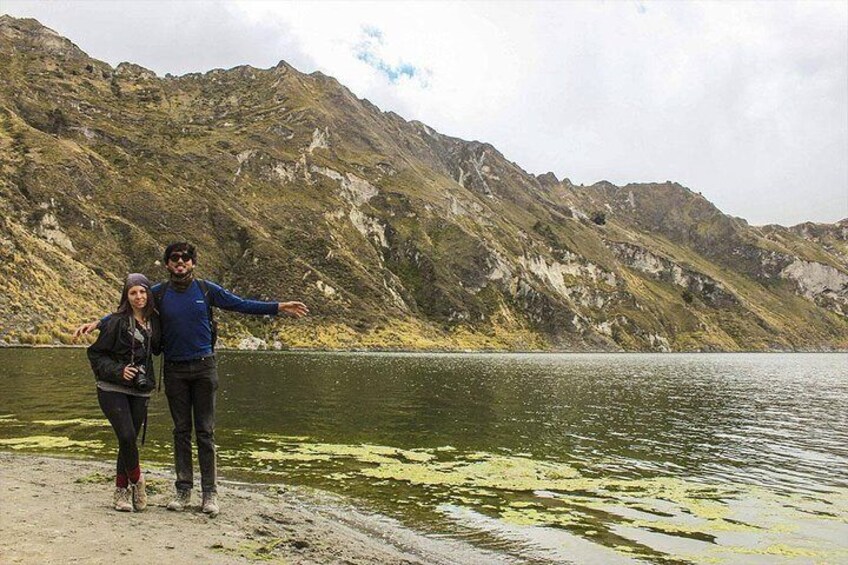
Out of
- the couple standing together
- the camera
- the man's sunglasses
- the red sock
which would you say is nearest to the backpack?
the couple standing together

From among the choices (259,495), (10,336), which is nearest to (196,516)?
(259,495)

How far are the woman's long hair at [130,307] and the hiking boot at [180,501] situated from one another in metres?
3.85

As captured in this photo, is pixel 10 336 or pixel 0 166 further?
pixel 0 166

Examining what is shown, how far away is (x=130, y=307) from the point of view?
12.2 metres

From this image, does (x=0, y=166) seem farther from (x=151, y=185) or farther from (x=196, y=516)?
(x=196, y=516)

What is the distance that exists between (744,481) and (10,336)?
Answer: 111 m

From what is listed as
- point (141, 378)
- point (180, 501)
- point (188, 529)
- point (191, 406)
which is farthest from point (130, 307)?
point (188, 529)

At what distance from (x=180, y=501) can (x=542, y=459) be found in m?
16.8

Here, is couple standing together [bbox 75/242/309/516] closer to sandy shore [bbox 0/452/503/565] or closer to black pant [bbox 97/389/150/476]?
black pant [bbox 97/389/150/476]

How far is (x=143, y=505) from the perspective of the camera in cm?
1259

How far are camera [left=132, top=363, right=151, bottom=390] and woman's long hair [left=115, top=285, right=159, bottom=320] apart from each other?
101 centimetres

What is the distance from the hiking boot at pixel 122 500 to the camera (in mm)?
12469

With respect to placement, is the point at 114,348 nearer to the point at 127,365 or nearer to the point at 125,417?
the point at 127,365

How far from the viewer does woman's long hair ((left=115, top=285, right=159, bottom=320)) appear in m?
12.1
